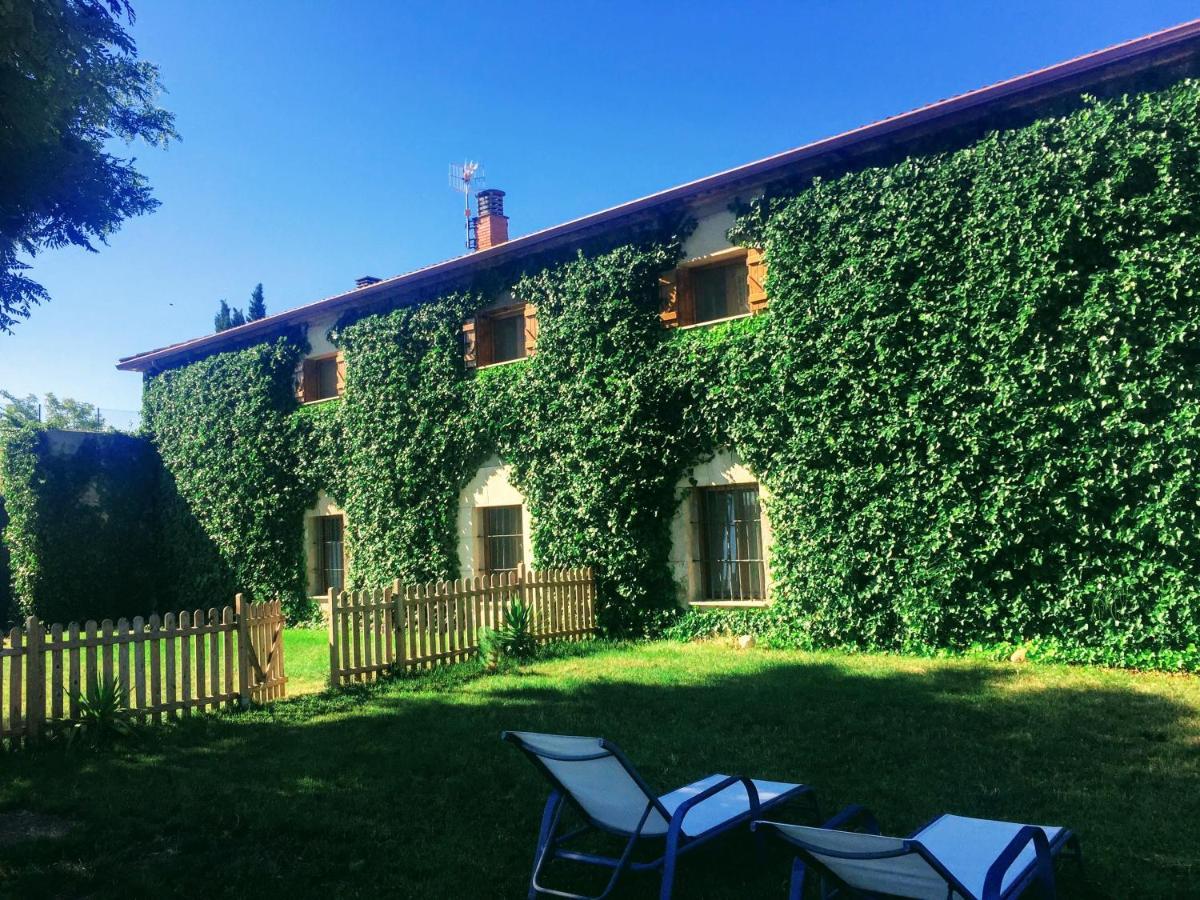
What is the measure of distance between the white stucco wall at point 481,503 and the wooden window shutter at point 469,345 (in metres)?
1.87

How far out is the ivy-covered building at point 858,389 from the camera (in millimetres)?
8852

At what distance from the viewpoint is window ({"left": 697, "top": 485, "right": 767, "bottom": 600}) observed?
12102mm

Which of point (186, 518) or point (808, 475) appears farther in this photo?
point (186, 518)

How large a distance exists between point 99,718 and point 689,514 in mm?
7667

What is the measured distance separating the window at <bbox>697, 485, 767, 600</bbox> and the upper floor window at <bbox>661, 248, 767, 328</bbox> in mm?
2521

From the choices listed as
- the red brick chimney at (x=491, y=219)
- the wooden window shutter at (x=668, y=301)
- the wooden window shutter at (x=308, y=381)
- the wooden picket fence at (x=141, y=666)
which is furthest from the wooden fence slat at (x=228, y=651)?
the red brick chimney at (x=491, y=219)

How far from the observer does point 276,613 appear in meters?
9.38

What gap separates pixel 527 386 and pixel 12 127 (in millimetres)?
8037

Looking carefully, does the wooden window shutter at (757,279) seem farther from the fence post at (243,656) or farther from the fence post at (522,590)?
the fence post at (243,656)

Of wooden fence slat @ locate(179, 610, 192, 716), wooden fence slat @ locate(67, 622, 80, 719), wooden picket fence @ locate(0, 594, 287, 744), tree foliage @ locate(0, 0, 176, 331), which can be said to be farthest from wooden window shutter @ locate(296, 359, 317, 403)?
wooden fence slat @ locate(67, 622, 80, 719)

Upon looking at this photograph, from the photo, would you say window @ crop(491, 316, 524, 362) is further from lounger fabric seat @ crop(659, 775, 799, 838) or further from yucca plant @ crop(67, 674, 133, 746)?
lounger fabric seat @ crop(659, 775, 799, 838)

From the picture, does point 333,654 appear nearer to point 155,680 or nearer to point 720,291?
point 155,680

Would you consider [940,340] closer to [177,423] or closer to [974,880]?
[974,880]

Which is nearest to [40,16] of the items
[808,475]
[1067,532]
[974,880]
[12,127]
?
[12,127]
